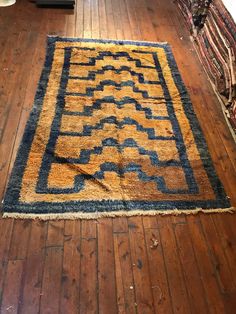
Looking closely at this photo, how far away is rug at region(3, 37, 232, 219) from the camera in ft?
4.61

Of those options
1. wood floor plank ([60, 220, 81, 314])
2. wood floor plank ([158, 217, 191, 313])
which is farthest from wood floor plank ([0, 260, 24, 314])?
wood floor plank ([158, 217, 191, 313])

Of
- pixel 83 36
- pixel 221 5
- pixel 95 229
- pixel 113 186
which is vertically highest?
pixel 221 5

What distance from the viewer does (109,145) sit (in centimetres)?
164

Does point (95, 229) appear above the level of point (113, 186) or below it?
below

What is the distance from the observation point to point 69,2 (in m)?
2.64

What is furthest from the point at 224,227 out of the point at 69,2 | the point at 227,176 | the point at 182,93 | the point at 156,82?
the point at 69,2

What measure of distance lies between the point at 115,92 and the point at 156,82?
348 mm

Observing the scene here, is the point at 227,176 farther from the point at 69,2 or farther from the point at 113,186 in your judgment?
the point at 69,2

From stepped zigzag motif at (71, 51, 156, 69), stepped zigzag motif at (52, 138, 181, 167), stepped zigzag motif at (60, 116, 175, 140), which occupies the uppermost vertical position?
stepped zigzag motif at (71, 51, 156, 69)

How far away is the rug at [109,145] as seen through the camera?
4.61ft

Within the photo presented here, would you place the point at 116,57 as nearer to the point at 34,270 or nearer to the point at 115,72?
the point at 115,72

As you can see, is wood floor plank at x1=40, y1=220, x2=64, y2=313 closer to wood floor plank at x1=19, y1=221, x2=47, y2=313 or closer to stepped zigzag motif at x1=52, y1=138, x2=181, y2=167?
wood floor plank at x1=19, y1=221, x2=47, y2=313

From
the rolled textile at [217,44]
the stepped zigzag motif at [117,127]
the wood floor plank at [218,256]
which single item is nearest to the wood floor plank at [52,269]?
the stepped zigzag motif at [117,127]

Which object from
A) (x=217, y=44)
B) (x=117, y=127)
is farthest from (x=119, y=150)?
(x=217, y=44)
